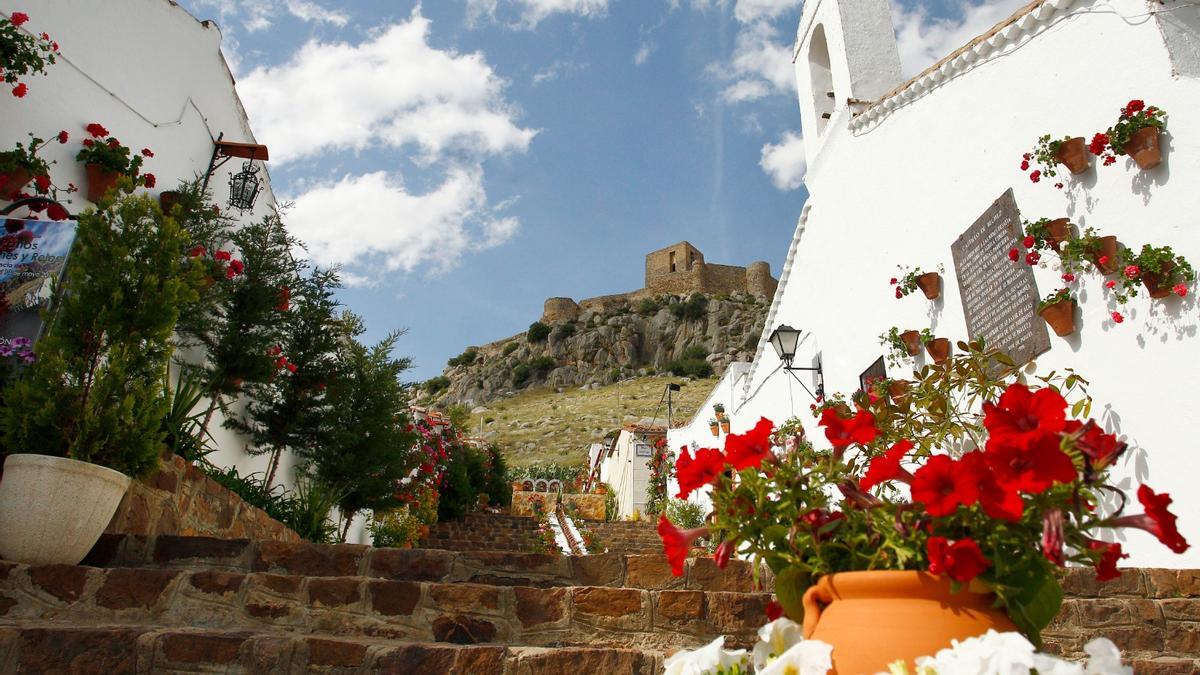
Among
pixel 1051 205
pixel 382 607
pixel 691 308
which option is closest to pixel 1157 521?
pixel 382 607

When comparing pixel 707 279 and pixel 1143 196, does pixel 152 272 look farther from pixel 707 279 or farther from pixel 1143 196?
pixel 707 279

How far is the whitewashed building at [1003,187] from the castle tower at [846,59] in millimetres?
17

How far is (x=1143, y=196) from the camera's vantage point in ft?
14.3

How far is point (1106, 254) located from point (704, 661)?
4.19 metres

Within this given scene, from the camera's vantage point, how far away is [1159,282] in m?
4.09

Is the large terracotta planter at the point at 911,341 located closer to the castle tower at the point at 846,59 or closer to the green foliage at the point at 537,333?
the castle tower at the point at 846,59

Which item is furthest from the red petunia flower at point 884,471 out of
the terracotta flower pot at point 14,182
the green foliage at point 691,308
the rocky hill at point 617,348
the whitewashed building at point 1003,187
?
the green foliage at point 691,308

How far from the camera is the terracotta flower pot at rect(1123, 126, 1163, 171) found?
14.1 feet

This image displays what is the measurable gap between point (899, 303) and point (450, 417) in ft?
36.7

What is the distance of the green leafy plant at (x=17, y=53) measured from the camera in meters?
4.70

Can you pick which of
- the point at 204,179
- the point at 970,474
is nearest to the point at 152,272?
the point at 204,179

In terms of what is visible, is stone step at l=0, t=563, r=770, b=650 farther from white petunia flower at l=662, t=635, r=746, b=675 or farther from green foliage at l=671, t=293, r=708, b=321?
green foliage at l=671, t=293, r=708, b=321

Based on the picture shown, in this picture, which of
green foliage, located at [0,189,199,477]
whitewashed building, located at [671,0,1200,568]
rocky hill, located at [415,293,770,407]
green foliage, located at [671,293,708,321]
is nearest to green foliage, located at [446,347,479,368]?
rocky hill, located at [415,293,770,407]

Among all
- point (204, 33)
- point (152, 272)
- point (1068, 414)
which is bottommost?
point (1068, 414)
